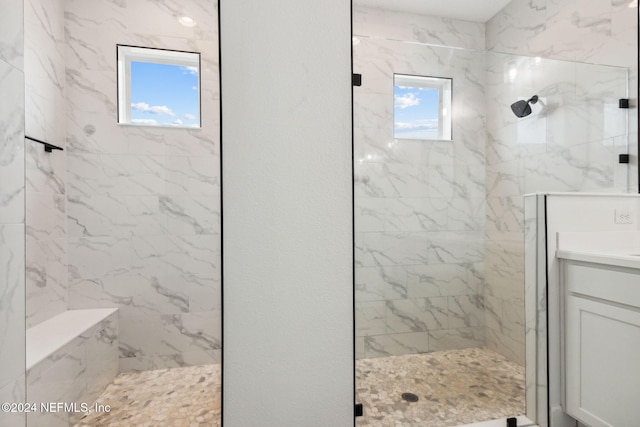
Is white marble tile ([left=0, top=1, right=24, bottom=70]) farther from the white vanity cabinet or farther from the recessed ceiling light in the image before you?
the white vanity cabinet

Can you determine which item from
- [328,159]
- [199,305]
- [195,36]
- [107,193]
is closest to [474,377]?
[328,159]

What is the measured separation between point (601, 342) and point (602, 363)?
0.08 m

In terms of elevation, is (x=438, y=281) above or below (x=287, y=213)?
below

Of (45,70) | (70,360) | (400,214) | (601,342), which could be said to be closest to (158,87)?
(45,70)

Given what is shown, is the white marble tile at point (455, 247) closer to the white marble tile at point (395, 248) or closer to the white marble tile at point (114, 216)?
the white marble tile at point (395, 248)

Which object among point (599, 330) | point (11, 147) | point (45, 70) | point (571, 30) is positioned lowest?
point (599, 330)

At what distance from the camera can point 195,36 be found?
2031 mm

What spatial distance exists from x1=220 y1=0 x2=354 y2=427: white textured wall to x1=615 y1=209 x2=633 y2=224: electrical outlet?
1.34 meters

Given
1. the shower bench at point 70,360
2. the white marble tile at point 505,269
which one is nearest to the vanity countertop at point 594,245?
the white marble tile at point 505,269

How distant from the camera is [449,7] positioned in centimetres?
214

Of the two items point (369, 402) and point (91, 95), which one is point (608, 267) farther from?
point (91, 95)

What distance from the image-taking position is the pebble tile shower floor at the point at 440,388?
4.19ft

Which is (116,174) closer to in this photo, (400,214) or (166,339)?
(166,339)

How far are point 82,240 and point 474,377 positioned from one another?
2.29 meters
